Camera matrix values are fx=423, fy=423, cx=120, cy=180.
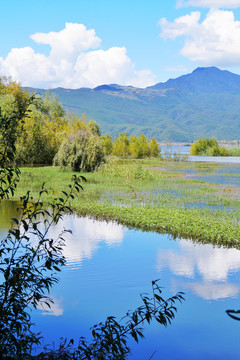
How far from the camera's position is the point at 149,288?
689 centimetres

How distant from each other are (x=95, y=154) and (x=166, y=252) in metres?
15.9

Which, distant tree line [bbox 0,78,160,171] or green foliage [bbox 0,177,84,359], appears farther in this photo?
distant tree line [bbox 0,78,160,171]

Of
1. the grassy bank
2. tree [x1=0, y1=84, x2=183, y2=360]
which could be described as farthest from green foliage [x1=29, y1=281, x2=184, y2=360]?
the grassy bank

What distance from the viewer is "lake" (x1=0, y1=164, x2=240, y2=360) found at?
204 inches

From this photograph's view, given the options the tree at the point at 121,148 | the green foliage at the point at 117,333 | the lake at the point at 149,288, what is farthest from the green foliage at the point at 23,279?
the tree at the point at 121,148

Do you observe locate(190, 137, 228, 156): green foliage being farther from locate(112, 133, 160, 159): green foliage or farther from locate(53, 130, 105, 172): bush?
locate(53, 130, 105, 172): bush

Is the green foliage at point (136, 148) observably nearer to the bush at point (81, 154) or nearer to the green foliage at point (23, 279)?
the bush at point (81, 154)

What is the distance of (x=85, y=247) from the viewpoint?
9383 millimetres

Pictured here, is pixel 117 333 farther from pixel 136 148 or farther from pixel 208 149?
pixel 208 149

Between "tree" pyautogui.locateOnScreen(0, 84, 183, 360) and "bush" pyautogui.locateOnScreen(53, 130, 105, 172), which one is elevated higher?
"bush" pyautogui.locateOnScreen(53, 130, 105, 172)

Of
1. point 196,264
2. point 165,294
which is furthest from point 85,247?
point 165,294

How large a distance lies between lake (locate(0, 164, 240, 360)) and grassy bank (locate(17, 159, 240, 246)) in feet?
1.74

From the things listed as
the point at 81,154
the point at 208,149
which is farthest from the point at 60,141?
the point at 208,149

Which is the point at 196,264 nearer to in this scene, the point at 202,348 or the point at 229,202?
the point at 202,348
